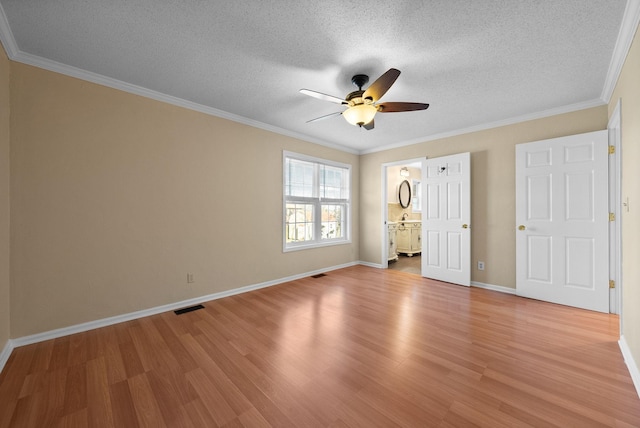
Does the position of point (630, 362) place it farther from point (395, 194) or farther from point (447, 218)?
point (395, 194)

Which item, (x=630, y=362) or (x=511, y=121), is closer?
(x=630, y=362)

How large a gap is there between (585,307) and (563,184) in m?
1.50

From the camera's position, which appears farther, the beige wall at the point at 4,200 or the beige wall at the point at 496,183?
the beige wall at the point at 496,183

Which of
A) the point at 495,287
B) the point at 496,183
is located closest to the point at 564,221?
the point at 496,183

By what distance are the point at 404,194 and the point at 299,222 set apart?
3.69m

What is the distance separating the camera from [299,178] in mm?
4473

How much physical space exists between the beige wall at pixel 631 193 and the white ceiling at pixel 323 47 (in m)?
0.30

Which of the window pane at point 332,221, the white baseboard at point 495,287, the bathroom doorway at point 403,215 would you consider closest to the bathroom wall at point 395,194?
the bathroom doorway at point 403,215

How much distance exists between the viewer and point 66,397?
1.58m

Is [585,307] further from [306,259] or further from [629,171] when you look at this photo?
[306,259]

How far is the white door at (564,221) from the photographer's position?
9.50 feet

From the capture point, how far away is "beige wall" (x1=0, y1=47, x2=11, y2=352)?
1.94 m

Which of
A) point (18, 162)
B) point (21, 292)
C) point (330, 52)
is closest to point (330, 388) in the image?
point (330, 52)

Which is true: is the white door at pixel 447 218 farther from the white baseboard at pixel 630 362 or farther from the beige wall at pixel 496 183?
the white baseboard at pixel 630 362
